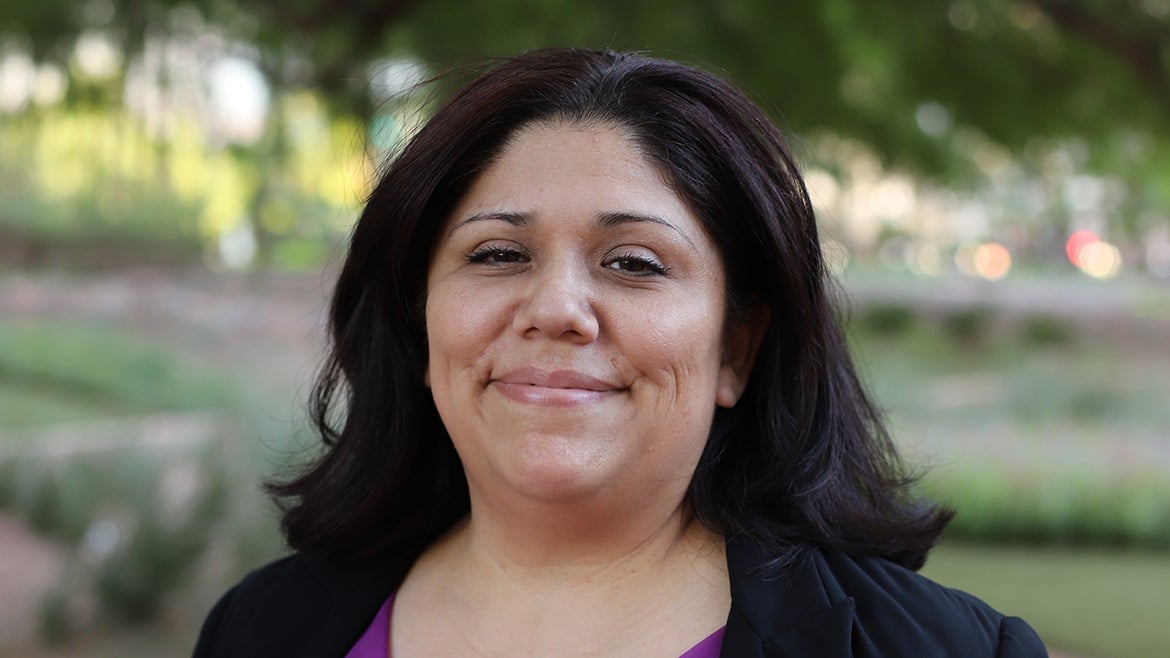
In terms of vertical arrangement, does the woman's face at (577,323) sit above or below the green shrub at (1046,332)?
above

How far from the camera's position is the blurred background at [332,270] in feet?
14.6

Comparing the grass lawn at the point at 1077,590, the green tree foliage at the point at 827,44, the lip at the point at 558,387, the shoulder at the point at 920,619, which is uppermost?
the green tree foliage at the point at 827,44

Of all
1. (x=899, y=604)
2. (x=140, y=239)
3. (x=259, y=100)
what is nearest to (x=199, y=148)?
(x=259, y=100)

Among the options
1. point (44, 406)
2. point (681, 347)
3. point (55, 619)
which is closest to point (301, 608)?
point (681, 347)

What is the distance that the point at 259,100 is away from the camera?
245 inches

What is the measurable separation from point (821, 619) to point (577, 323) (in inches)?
18.8

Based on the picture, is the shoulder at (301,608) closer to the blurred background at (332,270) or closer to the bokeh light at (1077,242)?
A: the blurred background at (332,270)

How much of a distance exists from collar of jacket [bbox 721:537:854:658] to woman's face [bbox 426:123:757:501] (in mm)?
173

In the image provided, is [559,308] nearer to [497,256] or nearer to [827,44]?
[497,256]

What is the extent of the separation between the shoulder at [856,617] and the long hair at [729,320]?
6 centimetres

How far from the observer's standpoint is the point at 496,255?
63.1 inches

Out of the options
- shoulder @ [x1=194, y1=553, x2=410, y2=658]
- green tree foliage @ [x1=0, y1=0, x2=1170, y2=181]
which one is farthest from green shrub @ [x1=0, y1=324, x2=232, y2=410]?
shoulder @ [x1=194, y1=553, x2=410, y2=658]

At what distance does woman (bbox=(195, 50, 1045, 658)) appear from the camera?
153 centimetres

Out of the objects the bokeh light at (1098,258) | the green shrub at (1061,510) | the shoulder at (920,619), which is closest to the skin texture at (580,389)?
the shoulder at (920,619)
